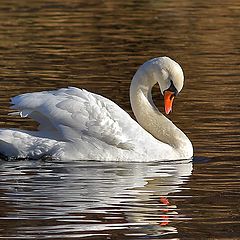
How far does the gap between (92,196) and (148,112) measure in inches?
107

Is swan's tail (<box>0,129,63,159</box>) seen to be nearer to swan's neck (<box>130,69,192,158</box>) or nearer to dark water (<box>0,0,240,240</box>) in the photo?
dark water (<box>0,0,240,240</box>)

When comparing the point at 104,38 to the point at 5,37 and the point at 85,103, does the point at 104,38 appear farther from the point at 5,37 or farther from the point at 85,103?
the point at 85,103

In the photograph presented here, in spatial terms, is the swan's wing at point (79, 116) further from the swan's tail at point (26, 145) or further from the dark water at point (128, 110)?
the dark water at point (128, 110)

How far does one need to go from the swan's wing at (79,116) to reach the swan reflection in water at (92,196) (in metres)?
0.31

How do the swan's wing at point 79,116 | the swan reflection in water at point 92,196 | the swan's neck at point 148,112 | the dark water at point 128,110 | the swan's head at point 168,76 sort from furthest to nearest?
the swan's neck at point 148,112
the swan's head at point 168,76
the swan's wing at point 79,116
the dark water at point 128,110
the swan reflection in water at point 92,196

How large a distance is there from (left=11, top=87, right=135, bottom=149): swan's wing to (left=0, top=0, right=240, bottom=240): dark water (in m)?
0.30

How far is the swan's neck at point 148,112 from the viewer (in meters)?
13.4

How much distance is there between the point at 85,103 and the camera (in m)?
12.8

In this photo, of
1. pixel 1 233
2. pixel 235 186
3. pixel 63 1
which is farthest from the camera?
pixel 63 1

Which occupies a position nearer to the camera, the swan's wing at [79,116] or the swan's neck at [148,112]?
the swan's wing at [79,116]

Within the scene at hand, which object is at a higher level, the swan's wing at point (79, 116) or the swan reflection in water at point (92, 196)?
the swan's wing at point (79, 116)

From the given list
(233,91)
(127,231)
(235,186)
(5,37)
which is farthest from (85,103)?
(5,37)

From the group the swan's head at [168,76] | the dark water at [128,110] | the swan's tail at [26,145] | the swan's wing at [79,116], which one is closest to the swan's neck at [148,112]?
the swan's head at [168,76]

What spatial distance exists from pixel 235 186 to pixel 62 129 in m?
2.14
